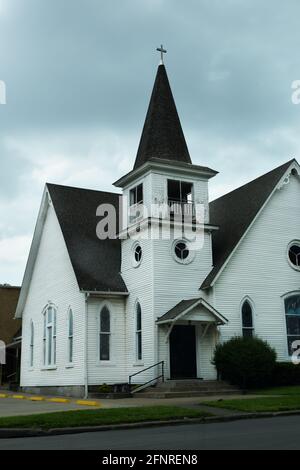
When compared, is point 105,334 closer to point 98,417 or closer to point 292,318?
point 292,318

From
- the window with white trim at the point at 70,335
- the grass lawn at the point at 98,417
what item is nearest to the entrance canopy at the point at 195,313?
the window with white trim at the point at 70,335

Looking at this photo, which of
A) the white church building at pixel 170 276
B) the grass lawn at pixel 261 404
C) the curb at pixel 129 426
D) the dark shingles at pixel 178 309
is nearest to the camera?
the curb at pixel 129 426

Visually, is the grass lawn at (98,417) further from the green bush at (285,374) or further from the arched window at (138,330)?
the arched window at (138,330)

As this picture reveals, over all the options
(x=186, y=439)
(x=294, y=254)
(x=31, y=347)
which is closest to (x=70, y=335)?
(x=31, y=347)

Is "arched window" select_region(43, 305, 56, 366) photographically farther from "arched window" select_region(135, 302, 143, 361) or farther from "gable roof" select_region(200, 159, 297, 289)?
"gable roof" select_region(200, 159, 297, 289)

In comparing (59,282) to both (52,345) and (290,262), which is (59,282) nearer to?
(52,345)

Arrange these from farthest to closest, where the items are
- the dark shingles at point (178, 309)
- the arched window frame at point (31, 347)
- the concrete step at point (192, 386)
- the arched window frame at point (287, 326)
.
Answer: the arched window frame at point (31, 347) → the arched window frame at point (287, 326) → the dark shingles at point (178, 309) → the concrete step at point (192, 386)

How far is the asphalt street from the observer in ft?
35.8

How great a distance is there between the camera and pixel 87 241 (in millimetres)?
31719

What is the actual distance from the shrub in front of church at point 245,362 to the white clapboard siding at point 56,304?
6439 millimetres

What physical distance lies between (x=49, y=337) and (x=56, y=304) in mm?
2158

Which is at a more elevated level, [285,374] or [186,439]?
[285,374]

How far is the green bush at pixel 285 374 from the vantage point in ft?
88.1
